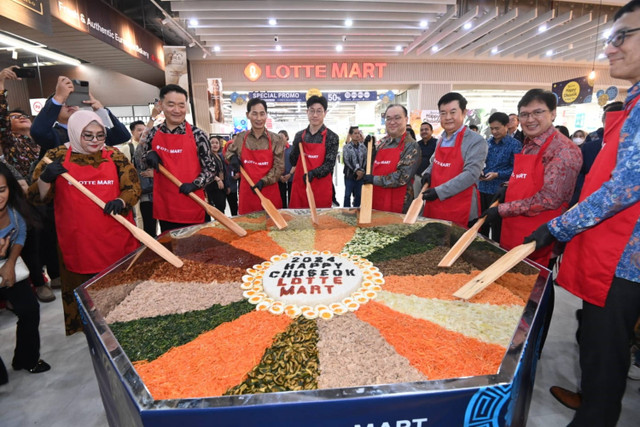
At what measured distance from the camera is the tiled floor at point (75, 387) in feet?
5.44

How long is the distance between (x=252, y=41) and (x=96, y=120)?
7.76m

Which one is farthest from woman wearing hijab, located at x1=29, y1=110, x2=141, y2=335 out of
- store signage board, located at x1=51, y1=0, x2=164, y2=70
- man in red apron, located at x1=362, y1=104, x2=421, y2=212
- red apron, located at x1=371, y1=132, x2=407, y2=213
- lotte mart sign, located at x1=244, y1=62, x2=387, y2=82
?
lotte mart sign, located at x1=244, y1=62, x2=387, y2=82

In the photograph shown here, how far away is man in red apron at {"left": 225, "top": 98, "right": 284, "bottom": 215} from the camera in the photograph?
120 inches

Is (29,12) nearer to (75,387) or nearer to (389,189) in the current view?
(75,387)

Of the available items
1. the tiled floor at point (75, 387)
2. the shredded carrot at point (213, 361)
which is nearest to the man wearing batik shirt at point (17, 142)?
the tiled floor at point (75, 387)

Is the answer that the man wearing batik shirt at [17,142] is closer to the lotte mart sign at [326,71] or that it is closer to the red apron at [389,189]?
the red apron at [389,189]

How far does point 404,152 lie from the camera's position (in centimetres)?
269

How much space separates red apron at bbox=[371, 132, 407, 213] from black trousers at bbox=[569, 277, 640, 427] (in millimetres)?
1691

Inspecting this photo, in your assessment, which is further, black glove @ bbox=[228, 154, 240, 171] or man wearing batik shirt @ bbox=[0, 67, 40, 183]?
black glove @ bbox=[228, 154, 240, 171]

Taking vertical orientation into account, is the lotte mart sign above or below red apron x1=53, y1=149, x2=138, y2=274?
above

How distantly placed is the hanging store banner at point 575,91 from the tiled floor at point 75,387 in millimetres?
8203

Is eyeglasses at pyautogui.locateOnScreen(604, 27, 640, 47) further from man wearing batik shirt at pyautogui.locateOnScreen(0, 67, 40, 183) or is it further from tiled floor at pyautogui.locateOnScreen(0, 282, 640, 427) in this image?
man wearing batik shirt at pyautogui.locateOnScreen(0, 67, 40, 183)

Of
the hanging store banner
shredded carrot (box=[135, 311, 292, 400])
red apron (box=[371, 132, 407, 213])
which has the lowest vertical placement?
shredded carrot (box=[135, 311, 292, 400])

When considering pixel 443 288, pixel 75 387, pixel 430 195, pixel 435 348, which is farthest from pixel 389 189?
pixel 75 387
